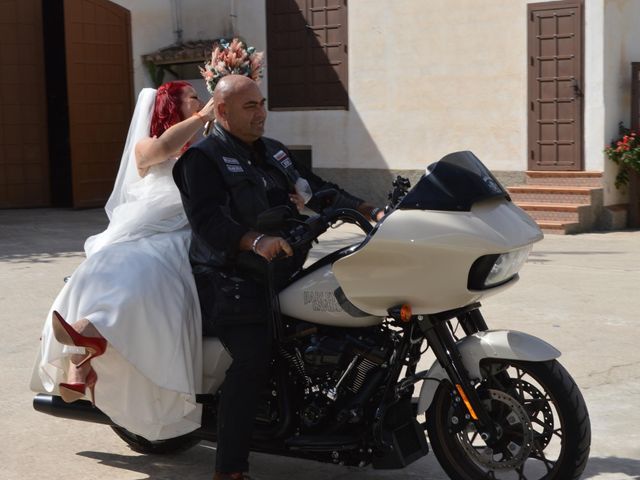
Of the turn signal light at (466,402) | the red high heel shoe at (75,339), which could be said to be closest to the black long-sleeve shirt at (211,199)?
the red high heel shoe at (75,339)

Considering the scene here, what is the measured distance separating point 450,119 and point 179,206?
1011cm

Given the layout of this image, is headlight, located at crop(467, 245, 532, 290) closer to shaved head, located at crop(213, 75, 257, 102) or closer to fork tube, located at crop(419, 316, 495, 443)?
fork tube, located at crop(419, 316, 495, 443)

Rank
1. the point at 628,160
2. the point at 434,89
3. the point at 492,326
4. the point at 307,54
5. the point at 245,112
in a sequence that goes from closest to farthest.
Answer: the point at 245,112
the point at 492,326
the point at 628,160
the point at 434,89
the point at 307,54

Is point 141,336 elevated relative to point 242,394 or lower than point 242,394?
elevated

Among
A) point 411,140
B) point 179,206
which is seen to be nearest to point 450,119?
point 411,140

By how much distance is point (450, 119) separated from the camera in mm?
14594

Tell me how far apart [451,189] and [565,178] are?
32.6 feet

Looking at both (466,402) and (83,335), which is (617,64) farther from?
(83,335)

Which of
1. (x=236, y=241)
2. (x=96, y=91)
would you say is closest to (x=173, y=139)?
(x=236, y=241)

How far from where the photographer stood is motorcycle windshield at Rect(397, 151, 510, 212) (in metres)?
3.82

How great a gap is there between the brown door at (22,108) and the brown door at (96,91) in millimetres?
893

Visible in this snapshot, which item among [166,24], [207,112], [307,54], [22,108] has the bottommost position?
[207,112]

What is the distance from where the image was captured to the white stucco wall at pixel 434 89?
13859 millimetres

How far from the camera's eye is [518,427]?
3914 millimetres
